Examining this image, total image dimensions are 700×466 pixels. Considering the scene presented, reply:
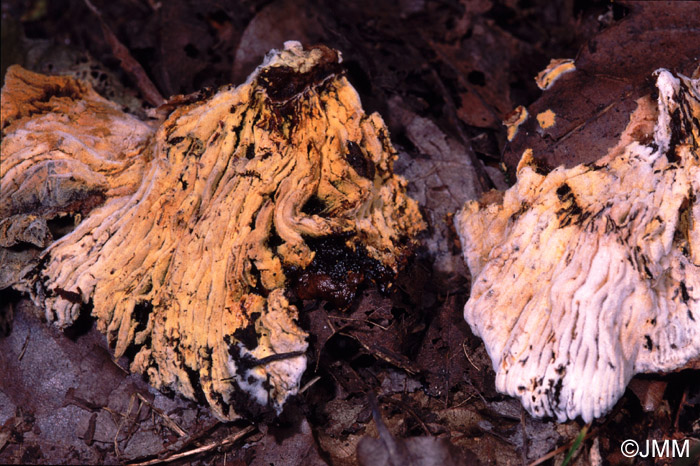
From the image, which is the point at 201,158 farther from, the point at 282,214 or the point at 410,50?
the point at 410,50

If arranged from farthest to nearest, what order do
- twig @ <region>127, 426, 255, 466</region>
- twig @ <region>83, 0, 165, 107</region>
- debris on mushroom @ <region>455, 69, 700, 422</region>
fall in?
twig @ <region>83, 0, 165, 107</region> < twig @ <region>127, 426, 255, 466</region> < debris on mushroom @ <region>455, 69, 700, 422</region>

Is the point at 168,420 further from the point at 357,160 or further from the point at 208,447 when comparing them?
the point at 357,160

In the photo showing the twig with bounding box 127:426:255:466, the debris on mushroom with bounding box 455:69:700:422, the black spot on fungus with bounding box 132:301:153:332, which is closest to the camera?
the debris on mushroom with bounding box 455:69:700:422

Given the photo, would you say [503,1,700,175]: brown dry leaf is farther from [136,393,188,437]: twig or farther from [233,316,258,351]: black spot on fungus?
[136,393,188,437]: twig

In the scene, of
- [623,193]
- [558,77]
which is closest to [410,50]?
[558,77]

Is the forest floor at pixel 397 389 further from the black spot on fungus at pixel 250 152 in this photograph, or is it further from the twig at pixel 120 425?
the black spot on fungus at pixel 250 152

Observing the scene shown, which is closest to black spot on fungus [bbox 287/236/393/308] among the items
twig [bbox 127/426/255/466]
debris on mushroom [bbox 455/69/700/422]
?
debris on mushroom [bbox 455/69/700/422]

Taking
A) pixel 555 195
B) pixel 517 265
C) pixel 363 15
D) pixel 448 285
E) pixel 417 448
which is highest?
pixel 363 15
